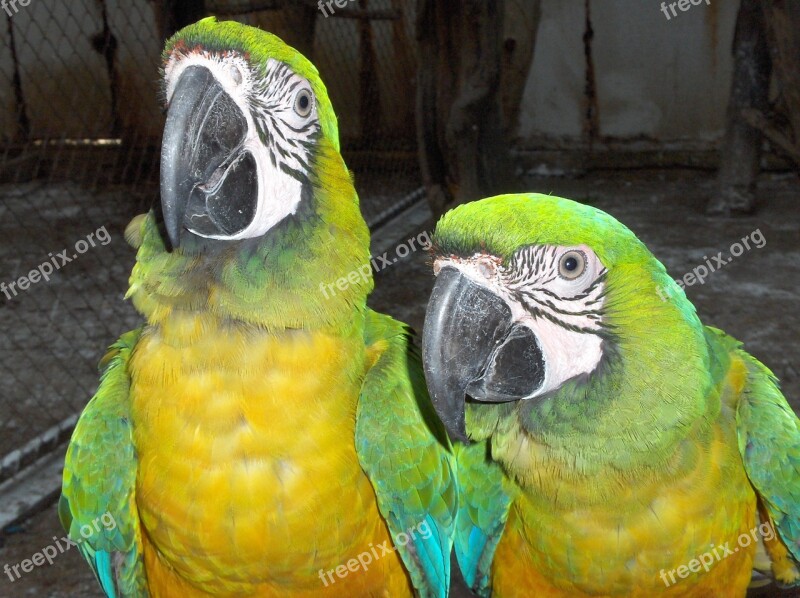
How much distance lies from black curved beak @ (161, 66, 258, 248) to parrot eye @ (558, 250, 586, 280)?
63 centimetres

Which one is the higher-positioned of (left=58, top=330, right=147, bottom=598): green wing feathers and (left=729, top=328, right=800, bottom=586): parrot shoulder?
(left=58, top=330, right=147, bottom=598): green wing feathers

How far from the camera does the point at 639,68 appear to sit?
805 centimetres

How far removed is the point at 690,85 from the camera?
800 centimetres

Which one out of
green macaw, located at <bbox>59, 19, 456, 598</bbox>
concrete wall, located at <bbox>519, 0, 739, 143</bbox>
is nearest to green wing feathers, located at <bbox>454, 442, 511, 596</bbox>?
green macaw, located at <bbox>59, 19, 456, 598</bbox>

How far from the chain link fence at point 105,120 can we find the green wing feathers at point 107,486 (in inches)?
187

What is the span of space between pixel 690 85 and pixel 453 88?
15.0 feet

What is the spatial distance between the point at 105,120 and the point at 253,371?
316 inches

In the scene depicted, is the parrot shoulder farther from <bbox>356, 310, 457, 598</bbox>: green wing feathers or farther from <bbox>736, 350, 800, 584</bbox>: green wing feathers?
<bbox>356, 310, 457, 598</bbox>: green wing feathers

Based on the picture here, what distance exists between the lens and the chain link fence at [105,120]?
7.27 m

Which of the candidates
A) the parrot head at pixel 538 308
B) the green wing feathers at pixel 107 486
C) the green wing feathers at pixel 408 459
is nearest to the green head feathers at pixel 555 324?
the parrot head at pixel 538 308

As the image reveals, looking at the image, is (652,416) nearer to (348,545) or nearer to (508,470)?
(508,470)

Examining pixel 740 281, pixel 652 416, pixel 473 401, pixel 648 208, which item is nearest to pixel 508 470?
pixel 473 401

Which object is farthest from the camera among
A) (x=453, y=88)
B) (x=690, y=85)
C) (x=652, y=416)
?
(x=690, y=85)

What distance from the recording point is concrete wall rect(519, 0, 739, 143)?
7.84 metres
